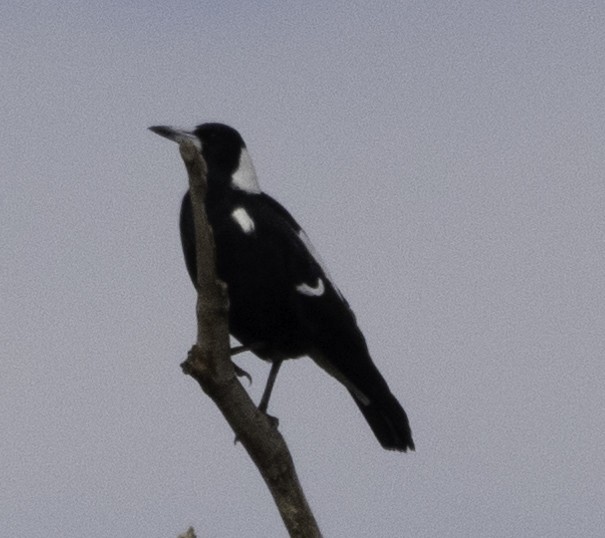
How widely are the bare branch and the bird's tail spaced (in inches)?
39.9

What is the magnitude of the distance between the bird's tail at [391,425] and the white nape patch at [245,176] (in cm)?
106

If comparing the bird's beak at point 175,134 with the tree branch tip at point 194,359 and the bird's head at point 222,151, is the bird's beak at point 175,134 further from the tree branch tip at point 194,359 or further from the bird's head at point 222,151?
the tree branch tip at point 194,359

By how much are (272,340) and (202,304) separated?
1.31 metres

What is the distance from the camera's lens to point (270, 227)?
651cm

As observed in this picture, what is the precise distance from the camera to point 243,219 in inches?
255

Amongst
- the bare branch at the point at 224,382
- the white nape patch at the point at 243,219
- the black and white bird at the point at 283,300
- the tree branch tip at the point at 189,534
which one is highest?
the white nape patch at the point at 243,219

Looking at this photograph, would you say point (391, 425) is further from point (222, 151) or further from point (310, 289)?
point (222, 151)

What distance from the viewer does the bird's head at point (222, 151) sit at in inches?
272

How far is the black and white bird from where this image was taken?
6418 millimetres

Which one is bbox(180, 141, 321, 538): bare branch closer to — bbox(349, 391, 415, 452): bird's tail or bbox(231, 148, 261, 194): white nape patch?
bbox(349, 391, 415, 452): bird's tail

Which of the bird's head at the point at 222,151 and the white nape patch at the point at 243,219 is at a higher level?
the bird's head at the point at 222,151

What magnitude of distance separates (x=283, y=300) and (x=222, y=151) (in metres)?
0.95

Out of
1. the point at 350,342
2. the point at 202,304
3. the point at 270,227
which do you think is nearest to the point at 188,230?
the point at 270,227

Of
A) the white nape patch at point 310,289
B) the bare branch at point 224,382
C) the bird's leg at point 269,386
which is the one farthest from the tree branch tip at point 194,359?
the white nape patch at point 310,289
